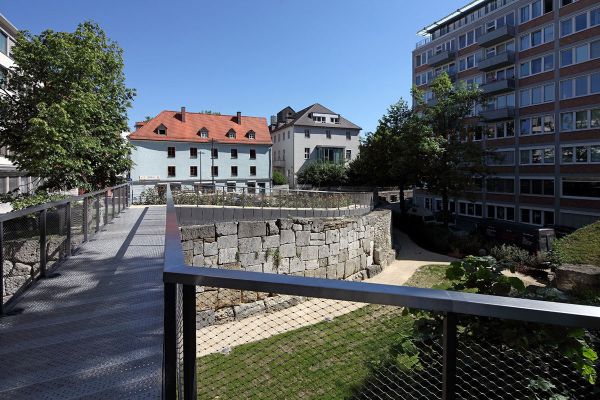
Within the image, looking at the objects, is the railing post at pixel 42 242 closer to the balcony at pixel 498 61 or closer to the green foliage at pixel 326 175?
the balcony at pixel 498 61

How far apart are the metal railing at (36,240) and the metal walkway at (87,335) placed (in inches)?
6.4

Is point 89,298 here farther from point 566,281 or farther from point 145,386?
point 566,281

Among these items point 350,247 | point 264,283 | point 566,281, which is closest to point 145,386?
point 264,283

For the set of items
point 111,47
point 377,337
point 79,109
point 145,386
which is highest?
point 111,47

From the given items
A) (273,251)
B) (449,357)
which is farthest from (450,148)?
(449,357)

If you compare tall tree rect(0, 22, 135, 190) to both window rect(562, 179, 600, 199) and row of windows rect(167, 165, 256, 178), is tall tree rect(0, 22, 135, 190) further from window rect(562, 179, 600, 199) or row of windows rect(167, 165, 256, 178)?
window rect(562, 179, 600, 199)

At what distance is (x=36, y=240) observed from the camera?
504 centimetres

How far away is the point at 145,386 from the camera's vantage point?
2.48m

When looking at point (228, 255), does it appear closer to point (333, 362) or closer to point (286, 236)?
point (286, 236)

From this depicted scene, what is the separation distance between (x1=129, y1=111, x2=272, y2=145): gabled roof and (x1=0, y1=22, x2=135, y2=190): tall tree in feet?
87.2

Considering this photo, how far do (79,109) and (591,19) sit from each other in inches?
1349

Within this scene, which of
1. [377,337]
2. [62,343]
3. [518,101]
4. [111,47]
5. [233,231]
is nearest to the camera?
[62,343]

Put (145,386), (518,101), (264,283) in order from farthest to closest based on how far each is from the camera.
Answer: (518,101) < (145,386) < (264,283)

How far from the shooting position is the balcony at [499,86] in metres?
35.2
